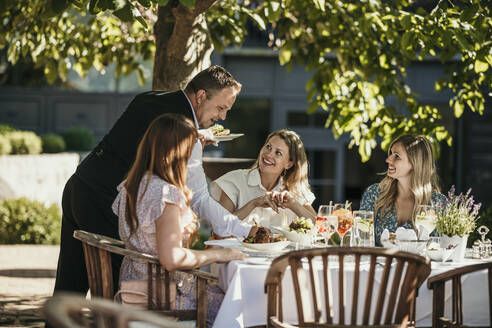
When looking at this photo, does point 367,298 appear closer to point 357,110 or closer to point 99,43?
point 357,110

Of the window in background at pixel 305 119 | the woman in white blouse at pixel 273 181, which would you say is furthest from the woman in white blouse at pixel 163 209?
the window in background at pixel 305 119

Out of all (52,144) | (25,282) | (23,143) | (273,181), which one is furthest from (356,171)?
(273,181)

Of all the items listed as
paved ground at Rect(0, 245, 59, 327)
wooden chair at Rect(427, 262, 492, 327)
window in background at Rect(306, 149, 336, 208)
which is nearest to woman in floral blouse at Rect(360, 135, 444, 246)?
wooden chair at Rect(427, 262, 492, 327)

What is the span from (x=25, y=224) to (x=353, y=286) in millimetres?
7421

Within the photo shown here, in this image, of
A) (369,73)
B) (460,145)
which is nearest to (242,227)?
(369,73)

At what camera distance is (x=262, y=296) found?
317 centimetres

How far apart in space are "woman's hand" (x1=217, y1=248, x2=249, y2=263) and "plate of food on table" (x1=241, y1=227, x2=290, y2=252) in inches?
10.9

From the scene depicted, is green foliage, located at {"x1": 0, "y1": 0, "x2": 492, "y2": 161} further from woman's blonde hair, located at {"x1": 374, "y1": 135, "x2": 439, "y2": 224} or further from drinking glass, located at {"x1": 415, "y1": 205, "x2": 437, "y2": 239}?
drinking glass, located at {"x1": 415, "y1": 205, "x2": 437, "y2": 239}

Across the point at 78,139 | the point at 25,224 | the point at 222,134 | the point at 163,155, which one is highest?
the point at 78,139

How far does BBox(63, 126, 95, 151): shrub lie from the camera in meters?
13.4

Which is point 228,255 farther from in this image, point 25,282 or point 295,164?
point 25,282

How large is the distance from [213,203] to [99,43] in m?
4.00

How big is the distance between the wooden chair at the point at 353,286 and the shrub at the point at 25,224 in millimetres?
7083

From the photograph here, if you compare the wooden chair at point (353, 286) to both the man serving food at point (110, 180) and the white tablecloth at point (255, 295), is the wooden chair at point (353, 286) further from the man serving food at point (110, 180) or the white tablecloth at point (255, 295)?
the man serving food at point (110, 180)
